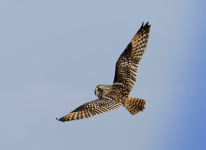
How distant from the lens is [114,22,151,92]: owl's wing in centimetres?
1248

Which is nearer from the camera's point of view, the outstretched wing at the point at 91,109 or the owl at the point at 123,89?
the outstretched wing at the point at 91,109

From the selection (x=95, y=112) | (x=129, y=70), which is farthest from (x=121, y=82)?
(x=95, y=112)

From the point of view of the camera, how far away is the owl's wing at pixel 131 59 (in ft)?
41.0

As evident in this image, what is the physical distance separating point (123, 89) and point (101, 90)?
840 millimetres

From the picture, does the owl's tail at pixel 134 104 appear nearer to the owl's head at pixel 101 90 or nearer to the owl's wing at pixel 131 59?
the owl's wing at pixel 131 59

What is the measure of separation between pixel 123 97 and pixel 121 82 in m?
0.79

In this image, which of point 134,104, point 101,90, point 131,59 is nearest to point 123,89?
point 134,104

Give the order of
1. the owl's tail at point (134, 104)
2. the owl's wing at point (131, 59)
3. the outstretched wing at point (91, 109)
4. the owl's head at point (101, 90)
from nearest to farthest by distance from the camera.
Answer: the outstretched wing at point (91, 109), the owl's tail at point (134, 104), the owl's head at point (101, 90), the owl's wing at point (131, 59)

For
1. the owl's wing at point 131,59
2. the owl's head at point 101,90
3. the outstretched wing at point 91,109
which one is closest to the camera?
the outstretched wing at point 91,109

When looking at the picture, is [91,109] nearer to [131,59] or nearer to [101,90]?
[101,90]

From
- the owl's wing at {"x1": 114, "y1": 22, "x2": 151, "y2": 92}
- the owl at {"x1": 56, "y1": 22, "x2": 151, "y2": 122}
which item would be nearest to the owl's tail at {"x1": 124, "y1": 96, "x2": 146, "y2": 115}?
the owl at {"x1": 56, "y1": 22, "x2": 151, "y2": 122}

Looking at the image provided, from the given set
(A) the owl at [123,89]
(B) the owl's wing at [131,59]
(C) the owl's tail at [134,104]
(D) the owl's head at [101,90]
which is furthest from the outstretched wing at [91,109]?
(B) the owl's wing at [131,59]

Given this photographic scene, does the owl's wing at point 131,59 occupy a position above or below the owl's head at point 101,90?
above

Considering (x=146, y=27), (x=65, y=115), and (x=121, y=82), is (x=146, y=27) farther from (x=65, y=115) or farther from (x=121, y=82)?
(x=65, y=115)
